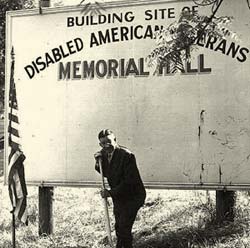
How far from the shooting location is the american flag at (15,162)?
26.5 ft

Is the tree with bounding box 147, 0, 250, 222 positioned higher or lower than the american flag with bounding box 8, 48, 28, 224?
higher

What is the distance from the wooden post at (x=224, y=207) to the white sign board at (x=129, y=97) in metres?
0.61

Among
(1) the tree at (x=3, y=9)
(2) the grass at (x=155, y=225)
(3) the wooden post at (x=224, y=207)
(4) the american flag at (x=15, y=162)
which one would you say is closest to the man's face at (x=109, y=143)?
(2) the grass at (x=155, y=225)

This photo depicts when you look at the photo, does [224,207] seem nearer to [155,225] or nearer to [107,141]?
[155,225]

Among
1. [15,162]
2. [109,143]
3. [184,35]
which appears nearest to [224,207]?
[109,143]

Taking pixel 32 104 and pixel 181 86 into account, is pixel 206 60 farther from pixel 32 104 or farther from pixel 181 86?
pixel 32 104

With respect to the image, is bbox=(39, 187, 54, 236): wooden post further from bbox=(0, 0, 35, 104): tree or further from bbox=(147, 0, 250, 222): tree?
bbox=(0, 0, 35, 104): tree

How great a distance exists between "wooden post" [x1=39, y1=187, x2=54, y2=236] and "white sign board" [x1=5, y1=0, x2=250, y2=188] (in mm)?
342

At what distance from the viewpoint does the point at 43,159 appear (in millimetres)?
8031

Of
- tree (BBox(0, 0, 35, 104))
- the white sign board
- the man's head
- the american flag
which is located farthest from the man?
tree (BBox(0, 0, 35, 104))

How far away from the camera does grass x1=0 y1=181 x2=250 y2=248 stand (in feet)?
24.3

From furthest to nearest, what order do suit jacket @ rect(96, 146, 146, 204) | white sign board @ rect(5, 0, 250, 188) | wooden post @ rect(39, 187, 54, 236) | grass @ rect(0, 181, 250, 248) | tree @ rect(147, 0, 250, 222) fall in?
wooden post @ rect(39, 187, 54, 236)
grass @ rect(0, 181, 250, 248)
white sign board @ rect(5, 0, 250, 188)
suit jacket @ rect(96, 146, 146, 204)
tree @ rect(147, 0, 250, 222)

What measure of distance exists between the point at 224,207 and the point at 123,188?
198 centimetres

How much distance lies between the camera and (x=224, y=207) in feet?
25.8
